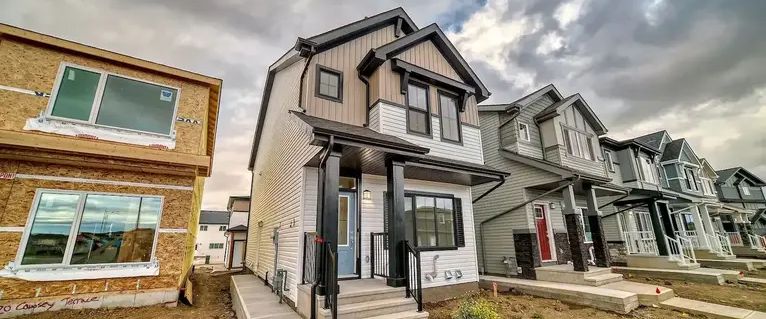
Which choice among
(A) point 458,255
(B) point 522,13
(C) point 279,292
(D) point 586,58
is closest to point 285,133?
(C) point 279,292

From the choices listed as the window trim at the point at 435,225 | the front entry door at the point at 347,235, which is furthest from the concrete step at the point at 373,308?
the window trim at the point at 435,225

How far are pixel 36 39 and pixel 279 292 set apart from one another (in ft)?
26.9

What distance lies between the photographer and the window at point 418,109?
818cm

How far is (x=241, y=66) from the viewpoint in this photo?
13.7 metres

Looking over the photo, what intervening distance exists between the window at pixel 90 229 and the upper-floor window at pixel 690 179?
31.0 meters

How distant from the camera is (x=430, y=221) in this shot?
7.84 meters

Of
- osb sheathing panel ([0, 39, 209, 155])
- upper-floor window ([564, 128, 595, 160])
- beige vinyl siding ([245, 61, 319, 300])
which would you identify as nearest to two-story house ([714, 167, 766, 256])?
upper-floor window ([564, 128, 595, 160])

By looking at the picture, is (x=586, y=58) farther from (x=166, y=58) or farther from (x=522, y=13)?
(x=166, y=58)

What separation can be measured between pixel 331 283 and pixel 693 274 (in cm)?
1363

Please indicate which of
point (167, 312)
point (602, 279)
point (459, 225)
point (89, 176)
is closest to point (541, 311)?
point (459, 225)

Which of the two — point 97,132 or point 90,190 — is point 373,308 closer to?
point 90,190

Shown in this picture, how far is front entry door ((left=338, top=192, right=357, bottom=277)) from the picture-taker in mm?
6465

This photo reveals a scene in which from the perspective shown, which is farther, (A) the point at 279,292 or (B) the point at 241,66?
(B) the point at 241,66

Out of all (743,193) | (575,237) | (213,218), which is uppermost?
(743,193)
